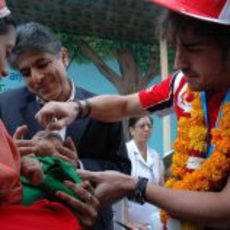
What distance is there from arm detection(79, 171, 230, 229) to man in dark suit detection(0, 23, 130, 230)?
68 cm

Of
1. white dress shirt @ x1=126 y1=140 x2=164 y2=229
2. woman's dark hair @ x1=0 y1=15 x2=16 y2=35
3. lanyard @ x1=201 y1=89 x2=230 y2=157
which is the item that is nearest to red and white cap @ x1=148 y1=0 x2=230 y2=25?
lanyard @ x1=201 y1=89 x2=230 y2=157

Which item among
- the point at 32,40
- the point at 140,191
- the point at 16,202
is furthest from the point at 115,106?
the point at 16,202

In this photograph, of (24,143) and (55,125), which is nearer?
(24,143)

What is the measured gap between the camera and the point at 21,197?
1711mm

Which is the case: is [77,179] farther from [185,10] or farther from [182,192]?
[185,10]

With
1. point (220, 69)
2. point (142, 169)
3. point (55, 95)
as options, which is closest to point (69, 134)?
point (55, 95)

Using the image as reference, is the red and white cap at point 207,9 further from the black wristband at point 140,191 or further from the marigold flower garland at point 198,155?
the black wristband at point 140,191

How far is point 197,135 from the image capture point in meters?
2.23

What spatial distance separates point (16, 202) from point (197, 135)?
0.80 meters

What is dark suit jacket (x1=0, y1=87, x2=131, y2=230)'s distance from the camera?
114 inches

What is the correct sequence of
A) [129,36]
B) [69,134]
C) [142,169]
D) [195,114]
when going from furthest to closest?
[129,36], [142,169], [69,134], [195,114]

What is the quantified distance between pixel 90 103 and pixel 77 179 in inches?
28.7

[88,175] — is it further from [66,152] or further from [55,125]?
[55,125]

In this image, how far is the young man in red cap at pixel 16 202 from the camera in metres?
1.62
